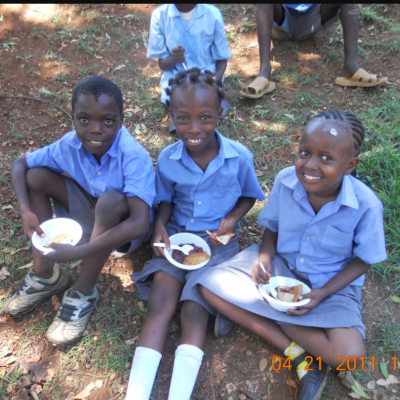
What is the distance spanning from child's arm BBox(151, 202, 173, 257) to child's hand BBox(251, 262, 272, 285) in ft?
1.73

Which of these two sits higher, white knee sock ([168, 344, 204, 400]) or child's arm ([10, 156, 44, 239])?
child's arm ([10, 156, 44, 239])

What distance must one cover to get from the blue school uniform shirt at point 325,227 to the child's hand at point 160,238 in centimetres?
59

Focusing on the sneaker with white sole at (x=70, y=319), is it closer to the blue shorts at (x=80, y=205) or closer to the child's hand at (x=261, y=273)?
the blue shorts at (x=80, y=205)

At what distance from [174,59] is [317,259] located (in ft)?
7.27

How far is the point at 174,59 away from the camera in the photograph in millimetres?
3307

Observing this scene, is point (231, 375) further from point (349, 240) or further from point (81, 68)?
point (81, 68)

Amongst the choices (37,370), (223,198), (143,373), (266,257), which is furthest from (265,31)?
(37,370)

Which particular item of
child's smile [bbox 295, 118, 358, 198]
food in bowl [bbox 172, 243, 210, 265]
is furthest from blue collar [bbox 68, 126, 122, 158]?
child's smile [bbox 295, 118, 358, 198]

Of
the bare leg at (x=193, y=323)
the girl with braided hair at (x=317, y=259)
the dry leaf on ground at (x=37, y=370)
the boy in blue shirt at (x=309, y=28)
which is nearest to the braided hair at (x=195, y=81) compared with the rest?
the girl with braided hair at (x=317, y=259)

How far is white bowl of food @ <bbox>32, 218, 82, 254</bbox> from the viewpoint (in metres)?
2.13

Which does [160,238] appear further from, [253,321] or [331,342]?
[331,342]

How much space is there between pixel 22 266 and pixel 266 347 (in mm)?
Result: 1765

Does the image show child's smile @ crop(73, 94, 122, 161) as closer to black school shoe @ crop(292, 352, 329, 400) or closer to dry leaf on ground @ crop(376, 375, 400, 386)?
black school shoe @ crop(292, 352, 329, 400)

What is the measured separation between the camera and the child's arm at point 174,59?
319 cm
